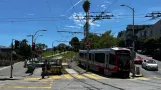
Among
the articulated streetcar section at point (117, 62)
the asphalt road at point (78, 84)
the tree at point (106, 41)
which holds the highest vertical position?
the tree at point (106, 41)

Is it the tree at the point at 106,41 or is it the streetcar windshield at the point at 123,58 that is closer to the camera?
the streetcar windshield at the point at 123,58

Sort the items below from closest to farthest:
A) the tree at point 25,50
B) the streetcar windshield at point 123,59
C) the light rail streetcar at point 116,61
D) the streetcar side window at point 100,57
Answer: the light rail streetcar at point 116,61
the streetcar windshield at point 123,59
the streetcar side window at point 100,57
the tree at point 25,50

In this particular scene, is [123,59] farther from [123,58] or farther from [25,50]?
[25,50]

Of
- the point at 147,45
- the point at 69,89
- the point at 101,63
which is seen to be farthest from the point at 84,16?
the point at 147,45

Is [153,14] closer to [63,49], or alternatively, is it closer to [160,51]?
[160,51]

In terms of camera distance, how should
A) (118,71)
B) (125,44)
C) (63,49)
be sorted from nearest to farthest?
(118,71)
(125,44)
(63,49)

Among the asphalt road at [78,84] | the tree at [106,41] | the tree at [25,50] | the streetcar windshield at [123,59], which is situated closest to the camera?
the asphalt road at [78,84]

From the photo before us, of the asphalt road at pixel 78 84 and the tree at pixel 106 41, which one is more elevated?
the tree at pixel 106 41

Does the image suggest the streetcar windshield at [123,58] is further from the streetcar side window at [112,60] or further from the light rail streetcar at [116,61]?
the streetcar side window at [112,60]

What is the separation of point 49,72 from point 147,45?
7087 cm

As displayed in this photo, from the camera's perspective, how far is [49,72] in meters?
41.1

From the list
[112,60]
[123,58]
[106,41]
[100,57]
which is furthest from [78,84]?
[106,41]

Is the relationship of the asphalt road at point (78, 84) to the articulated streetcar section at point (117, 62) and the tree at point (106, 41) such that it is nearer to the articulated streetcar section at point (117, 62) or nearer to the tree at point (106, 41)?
the articulated streetcar section at point (117, 62)

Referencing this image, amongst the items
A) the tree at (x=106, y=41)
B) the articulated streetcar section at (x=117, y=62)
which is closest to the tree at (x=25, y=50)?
the tree at (x=106, y=41)
